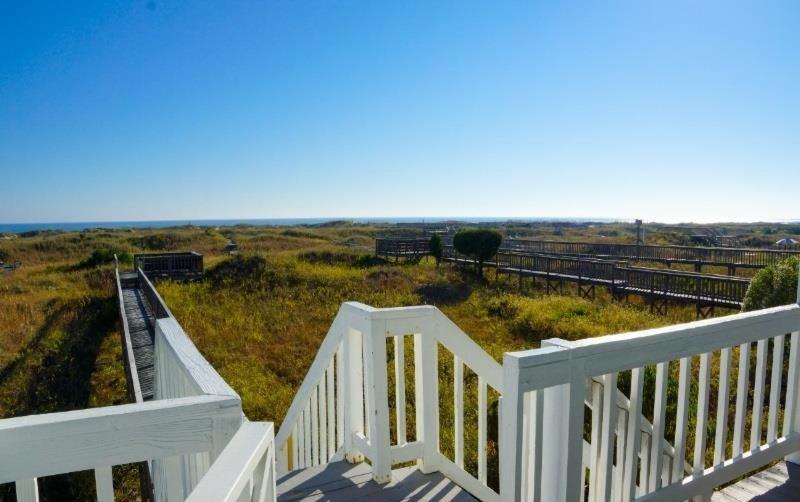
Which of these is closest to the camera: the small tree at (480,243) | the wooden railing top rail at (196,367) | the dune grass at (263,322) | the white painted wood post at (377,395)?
the wooden railing top rail at (196,367)

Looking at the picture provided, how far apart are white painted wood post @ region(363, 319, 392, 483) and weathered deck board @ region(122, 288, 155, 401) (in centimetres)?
273

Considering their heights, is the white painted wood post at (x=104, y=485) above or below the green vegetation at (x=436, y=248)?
above

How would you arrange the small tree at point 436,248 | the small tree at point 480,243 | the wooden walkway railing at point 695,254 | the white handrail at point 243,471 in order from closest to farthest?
the white handrail at point 243,471 < the wooden walkway railing at point 695,254 < the small tree at point 480,243 < the small tree at point 436,248

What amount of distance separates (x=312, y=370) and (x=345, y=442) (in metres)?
0.43

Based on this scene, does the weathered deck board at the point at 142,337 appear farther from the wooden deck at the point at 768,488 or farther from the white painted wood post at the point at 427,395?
the wooden deck at the point at 768,488

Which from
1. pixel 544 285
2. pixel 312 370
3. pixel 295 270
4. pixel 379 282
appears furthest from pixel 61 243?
pixel 312 370

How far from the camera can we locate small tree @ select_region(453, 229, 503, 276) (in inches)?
688

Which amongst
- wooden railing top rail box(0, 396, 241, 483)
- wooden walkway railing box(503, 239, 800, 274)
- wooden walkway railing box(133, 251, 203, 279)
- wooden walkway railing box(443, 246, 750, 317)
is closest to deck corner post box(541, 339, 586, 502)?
wooden railing top rail box(0, 396, 241, 483)

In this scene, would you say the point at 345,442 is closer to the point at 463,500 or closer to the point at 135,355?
the point at 463,500

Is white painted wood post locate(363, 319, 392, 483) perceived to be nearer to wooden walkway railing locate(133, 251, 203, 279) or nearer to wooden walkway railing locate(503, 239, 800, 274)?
wooden walkway railing locate(503, 239, 800, 274)

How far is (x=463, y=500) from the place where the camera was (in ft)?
7.28

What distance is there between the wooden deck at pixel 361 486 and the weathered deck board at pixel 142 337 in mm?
2341

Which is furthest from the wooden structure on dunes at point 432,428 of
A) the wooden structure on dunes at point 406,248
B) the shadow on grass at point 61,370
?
the wooden structure on dunes at point 406,248

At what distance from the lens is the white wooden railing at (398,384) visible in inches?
86.7
